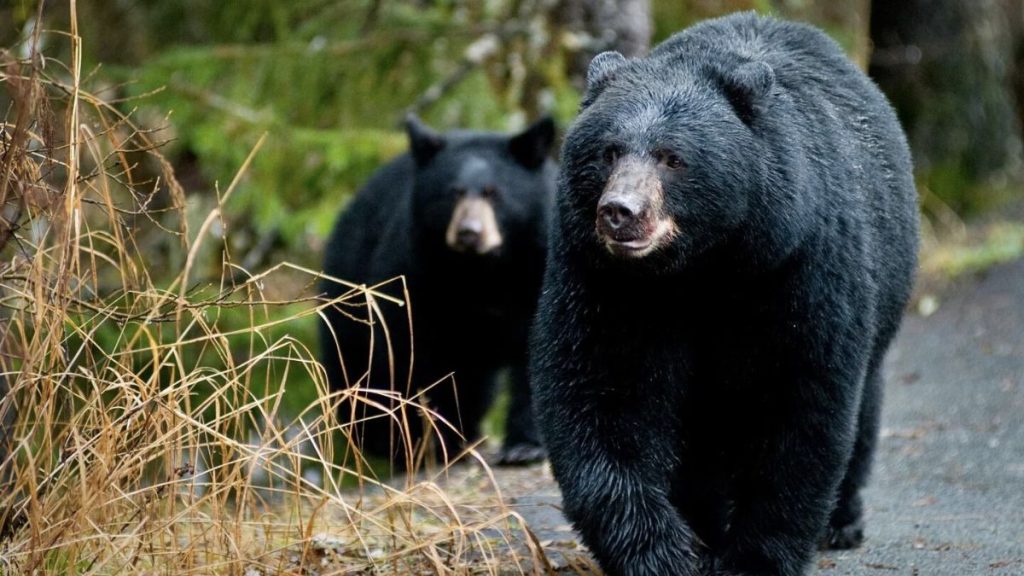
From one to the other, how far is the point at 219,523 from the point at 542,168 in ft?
16.2

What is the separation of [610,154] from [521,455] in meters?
4.16

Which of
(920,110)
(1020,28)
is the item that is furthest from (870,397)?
(1020,28)

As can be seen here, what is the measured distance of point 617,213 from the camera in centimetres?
402

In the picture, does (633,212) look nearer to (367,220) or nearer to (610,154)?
(610,154)

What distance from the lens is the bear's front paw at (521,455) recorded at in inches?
317

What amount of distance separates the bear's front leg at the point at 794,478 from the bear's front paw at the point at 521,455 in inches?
141

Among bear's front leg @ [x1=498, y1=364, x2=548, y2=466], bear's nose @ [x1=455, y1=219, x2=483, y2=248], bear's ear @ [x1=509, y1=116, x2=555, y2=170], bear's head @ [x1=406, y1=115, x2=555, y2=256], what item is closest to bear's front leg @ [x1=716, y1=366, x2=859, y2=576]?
bear's front leg @ [x1=498, y1=364, x2=548, y2=466]

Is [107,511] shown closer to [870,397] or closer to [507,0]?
[870,397]

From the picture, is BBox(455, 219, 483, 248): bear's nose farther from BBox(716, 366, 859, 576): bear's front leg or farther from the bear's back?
BBox(716, 366, 859, 576): bear's front leg

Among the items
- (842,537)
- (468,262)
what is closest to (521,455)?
(468,262)

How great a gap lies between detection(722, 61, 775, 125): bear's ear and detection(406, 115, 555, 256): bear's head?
3980mm

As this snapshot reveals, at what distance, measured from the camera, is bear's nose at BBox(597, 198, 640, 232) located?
4000 millimetres

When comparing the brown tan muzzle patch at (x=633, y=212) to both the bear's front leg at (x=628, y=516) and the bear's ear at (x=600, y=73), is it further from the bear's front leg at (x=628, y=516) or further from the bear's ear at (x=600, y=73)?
the bear's front leg at (x=628, y=516)

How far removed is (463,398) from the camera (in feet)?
29.3
